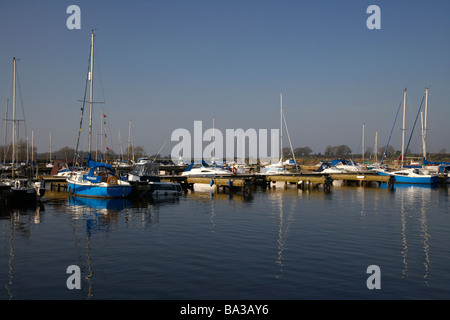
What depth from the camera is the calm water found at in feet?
42.7

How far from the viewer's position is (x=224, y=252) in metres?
17.9

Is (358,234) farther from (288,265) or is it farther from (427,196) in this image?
(427,196)

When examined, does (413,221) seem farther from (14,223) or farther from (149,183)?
(14,223)

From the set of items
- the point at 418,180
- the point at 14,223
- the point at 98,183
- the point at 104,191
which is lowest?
the point at 14,223

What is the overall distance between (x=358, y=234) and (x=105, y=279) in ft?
46.6

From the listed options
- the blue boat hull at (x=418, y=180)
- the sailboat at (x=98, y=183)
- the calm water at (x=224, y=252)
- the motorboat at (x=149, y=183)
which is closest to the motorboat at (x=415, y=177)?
the blue boat hull at (x=418, y=180)

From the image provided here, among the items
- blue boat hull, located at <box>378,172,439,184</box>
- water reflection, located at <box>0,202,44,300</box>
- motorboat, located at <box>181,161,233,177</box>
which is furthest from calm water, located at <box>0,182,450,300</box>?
blue boat hull, located at <box>378,172,439,184</box>

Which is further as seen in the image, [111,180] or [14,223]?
[111,180]

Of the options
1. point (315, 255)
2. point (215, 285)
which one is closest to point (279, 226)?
point (315, 255)

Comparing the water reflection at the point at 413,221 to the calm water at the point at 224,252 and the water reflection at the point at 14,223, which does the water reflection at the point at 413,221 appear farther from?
the water reflection at the point at 14,223

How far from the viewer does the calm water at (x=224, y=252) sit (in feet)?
42.7

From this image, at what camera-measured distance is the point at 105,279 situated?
14008mm

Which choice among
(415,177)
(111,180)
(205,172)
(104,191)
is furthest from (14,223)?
(415,177)
